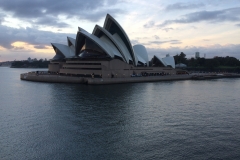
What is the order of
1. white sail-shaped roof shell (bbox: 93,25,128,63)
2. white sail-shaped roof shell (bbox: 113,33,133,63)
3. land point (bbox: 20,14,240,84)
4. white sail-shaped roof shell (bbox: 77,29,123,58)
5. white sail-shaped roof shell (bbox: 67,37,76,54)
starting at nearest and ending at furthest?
1. land point (bbox: 20,14,240,84)
2. white sail-shaped roof shell (bbox: 77,29,123,58)
3. white sail-shaped roof shell (bbox: 93,25,128,63)
4. white sail-shaped roof shell (bbox: 113,33,133,63)
5. white sail-shaped roof shell (bbox: 67,37,76,54)

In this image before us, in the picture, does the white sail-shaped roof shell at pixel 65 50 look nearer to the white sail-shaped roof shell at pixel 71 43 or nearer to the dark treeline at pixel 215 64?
the white sail-shaped roof shell at pixel 71 43

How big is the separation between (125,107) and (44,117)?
7.67 metres

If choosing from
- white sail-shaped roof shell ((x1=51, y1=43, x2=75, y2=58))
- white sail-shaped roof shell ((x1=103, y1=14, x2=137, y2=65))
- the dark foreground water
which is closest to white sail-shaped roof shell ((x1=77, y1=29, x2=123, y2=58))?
white sail-shaped roof shell ((x1=103, y1=14, x2=137, y2=65))

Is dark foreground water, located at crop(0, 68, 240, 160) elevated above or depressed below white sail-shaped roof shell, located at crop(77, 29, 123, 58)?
below

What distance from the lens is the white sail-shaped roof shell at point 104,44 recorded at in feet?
154

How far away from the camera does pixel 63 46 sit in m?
61.8

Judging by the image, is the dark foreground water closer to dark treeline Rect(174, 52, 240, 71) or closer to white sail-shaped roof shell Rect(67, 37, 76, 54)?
white sail-shaped roof shell Rect(67, 37, 76, 54)

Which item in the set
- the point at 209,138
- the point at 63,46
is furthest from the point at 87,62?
the point at 209,138

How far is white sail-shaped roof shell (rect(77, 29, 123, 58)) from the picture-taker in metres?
46.8

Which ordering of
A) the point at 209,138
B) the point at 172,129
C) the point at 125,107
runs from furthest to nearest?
the point at 125,107, the point at 172,129, the point at 209,138

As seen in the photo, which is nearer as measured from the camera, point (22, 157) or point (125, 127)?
point (22, 157)

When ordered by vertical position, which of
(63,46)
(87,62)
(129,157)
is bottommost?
(129,157)

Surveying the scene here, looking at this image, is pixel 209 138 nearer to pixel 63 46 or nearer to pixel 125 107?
pixel 125 107

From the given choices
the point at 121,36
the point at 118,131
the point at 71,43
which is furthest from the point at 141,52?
the point at 118,131
